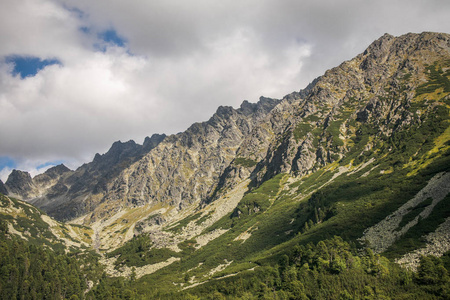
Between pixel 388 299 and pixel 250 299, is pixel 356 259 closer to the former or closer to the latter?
pixel 388 299

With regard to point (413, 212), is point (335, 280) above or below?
below

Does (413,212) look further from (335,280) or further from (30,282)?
(30,282)

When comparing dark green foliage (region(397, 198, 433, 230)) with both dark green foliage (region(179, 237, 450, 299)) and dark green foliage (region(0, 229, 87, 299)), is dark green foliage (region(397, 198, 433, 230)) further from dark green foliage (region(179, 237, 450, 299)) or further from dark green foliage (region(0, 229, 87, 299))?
dark green foliage (region(0, 229, 87, 299))

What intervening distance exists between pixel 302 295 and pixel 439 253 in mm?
44755

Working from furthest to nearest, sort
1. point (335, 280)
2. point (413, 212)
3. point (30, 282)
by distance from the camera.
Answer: point (30, 282)
point (413, 212)
point (335, 280)

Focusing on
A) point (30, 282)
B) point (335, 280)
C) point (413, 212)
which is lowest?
point (335, 280)

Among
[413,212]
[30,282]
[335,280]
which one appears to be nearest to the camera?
[335,280]

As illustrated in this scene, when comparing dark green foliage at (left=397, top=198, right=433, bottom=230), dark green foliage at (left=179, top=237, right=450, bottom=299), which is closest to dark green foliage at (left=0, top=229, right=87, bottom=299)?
dark green foliage at (left=179, top=237, right=450, bottom=299)

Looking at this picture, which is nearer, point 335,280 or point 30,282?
point 335,280

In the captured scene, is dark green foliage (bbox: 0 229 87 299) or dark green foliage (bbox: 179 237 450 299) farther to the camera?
dark green foliage (bbox: 0 229 87 299)

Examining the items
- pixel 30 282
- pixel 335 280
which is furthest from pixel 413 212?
pixel 30 282

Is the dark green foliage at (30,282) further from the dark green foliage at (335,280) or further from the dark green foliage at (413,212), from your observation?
the dark green foliage at (413,212)

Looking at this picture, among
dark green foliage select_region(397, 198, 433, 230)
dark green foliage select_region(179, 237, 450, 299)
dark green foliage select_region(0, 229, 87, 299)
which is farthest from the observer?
dark green foliage select_region(0, 229, 87, 299)

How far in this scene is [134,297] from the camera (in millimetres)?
149875
